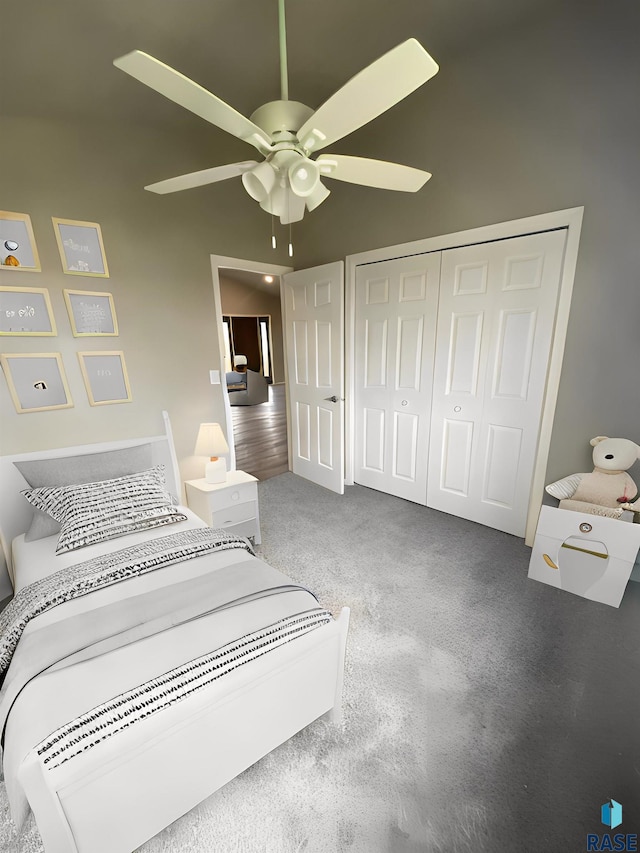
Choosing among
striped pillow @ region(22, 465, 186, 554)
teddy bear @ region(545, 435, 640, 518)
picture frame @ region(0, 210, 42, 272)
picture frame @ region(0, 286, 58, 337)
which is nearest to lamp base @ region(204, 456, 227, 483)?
striped pillow @ region(22, 465, 186, 554)

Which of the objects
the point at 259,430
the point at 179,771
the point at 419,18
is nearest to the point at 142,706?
the point at 179,771

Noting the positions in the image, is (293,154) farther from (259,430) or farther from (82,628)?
(259,430)

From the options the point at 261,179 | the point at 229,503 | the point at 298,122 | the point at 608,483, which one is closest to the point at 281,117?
the point at 298,122

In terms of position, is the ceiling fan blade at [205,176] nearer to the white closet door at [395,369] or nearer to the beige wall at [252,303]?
the white closet door at [395,369]

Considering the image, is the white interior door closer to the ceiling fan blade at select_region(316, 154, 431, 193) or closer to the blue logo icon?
the ceiling fan blade at select_region(316, 154, 431, 193)

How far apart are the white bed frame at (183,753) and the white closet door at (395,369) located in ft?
6.63

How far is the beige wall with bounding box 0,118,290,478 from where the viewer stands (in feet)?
6.87

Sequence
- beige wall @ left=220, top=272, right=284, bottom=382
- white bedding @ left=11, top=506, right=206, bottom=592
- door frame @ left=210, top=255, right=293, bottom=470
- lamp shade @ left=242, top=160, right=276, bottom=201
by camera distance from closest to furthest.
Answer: lamp shade @ left=242, top=160, right=276, bottom=201, white bedding @ left=11, top=506, right=206, bottom=592, door frame @ left=210, top=255, right=293, bottom=470, beige wall @ left=220, top=272, right=284, bottom=382

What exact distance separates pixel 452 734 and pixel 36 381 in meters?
2.77

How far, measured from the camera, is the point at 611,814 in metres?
1.12

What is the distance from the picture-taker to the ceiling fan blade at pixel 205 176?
1332mm

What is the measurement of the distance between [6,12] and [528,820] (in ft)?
12.0

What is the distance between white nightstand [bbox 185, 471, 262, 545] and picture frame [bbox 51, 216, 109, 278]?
153cm

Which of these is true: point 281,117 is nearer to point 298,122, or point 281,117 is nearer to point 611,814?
point 298,122
